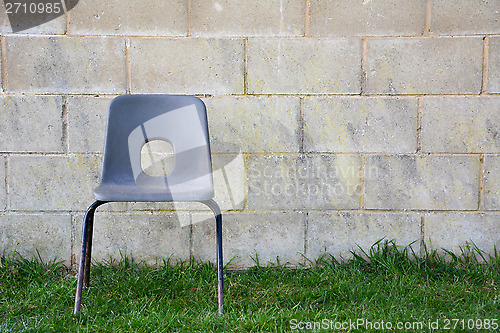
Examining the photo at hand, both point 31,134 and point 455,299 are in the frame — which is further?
point 31,134

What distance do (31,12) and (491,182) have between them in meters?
2.46

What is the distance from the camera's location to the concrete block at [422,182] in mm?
2154

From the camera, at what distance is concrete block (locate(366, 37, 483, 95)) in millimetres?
2121

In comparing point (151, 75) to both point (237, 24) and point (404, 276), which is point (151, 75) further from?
point (404, 276)

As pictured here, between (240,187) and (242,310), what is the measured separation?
67cm

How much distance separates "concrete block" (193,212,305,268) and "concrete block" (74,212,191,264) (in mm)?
102

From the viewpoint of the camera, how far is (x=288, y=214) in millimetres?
2191

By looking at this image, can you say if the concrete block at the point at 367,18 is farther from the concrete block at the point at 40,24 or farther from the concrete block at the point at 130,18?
the concrete block at the point at 40,24

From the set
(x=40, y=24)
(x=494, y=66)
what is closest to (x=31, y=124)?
(x=40, y=24)

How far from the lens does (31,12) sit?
6.99 ft

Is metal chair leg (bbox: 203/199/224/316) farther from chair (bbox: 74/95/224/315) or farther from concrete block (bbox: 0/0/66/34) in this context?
concrete block (bbox: 0/0/66/34)

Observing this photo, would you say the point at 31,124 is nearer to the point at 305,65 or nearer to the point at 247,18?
the point at 247,18

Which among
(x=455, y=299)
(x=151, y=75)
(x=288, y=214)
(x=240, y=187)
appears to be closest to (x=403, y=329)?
(x=455, y=299)

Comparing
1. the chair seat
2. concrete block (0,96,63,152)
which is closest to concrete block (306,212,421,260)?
the chair seat
